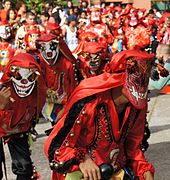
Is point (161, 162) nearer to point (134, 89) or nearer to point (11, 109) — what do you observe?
point (11, 109)

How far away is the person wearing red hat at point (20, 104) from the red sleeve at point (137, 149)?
1302 mm

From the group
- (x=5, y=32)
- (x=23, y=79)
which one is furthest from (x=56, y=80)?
(x=5, y=32)

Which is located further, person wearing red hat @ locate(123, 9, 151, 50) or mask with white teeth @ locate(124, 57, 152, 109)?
person wearing red hat @ locate(123, 9, 151, 50)

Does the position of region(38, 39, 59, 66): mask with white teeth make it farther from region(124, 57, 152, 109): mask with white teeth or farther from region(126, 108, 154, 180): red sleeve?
region(124, 57, 152, 109): mask with white teeth

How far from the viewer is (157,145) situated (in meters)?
7.63

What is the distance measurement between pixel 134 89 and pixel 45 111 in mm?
3604

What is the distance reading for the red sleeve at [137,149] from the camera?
4.06 metres

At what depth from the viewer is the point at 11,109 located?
17.1 feet

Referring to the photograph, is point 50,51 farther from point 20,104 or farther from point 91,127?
point 91,127

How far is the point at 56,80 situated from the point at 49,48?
0.49 metres

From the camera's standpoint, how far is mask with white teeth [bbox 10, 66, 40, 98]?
16.7ft

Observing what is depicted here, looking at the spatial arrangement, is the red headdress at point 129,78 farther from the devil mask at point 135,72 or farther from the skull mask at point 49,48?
the skull mask at point 49,48

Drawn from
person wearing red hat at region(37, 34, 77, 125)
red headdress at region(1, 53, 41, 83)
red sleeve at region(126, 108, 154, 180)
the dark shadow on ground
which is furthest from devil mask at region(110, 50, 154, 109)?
person wearing red hat at region(37, 34, 77, 125)

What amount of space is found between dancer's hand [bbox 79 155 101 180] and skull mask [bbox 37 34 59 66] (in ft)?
11.7
